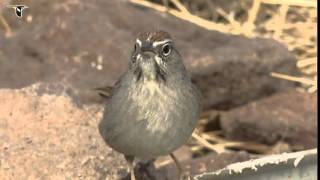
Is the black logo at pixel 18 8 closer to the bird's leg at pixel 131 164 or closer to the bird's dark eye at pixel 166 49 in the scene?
the bird's leg at pixel 131 164

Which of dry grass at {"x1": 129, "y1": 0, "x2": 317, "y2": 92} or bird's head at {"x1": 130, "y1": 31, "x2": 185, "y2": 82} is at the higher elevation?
bird's head at {"x1": 130, "y1": 31, "x2": 185, "y2": 82}

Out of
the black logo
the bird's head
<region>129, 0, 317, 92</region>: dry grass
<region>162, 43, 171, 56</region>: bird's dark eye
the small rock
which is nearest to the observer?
the bird's head

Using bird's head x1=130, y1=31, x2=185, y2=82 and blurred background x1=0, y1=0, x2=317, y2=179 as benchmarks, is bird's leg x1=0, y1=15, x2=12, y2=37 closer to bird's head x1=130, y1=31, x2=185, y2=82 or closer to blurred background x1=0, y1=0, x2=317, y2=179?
blurred background x1=0, y1=0, x2=317, y2=179

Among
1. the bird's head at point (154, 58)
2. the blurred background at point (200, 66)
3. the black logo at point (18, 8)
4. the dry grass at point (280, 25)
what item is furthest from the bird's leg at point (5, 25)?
the bird's head at point (154, 58)

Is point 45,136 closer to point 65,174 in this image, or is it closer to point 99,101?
point 65,174

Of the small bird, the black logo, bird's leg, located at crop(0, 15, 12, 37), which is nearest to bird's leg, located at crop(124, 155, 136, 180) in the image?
the small bird

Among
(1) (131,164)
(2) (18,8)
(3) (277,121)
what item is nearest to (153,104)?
(1) (131,164)

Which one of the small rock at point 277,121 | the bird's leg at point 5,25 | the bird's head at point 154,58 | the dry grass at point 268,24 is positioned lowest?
the small rock at point 277,121

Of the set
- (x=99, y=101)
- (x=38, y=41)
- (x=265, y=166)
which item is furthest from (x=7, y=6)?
(x=265, y=166)
